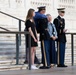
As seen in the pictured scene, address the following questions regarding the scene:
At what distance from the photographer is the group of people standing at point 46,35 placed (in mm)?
13422

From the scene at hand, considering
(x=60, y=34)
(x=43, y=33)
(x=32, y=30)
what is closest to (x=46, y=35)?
(x=43, y=33)

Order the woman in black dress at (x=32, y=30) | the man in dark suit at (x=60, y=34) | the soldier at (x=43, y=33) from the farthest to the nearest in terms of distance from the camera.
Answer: the man in dark suit at (x=60, y=34) < the soldier at (x=43, y=33) < the woman in black dress at (x=32, y=30)

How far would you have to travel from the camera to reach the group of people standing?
13.4m

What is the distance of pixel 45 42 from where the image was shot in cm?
1378

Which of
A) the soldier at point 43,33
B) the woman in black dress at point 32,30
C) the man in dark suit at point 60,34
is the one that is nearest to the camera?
the woman in black dress at point 32,30

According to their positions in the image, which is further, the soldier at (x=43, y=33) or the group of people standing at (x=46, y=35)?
the soldier at (x=43, y=33)

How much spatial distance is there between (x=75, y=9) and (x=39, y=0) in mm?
2485

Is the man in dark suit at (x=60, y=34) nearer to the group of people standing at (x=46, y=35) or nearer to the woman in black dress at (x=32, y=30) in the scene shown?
the group of people standing at (x=46, y=35)

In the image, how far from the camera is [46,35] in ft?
45.0

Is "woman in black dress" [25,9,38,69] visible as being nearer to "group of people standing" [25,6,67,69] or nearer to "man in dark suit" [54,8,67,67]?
"group of people standing" [25,6,67,69]

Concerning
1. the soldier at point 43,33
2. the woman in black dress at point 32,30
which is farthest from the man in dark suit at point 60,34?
the woman in black dress at point 32,30

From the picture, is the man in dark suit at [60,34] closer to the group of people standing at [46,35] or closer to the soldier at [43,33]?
the group of people standing at [46,35]

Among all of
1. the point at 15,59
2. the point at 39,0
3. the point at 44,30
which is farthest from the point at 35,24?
the point at 39,0

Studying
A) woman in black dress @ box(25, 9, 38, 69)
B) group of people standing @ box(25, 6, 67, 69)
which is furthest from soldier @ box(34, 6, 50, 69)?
woman in black dress @ box(25, 9, 38, 69)
